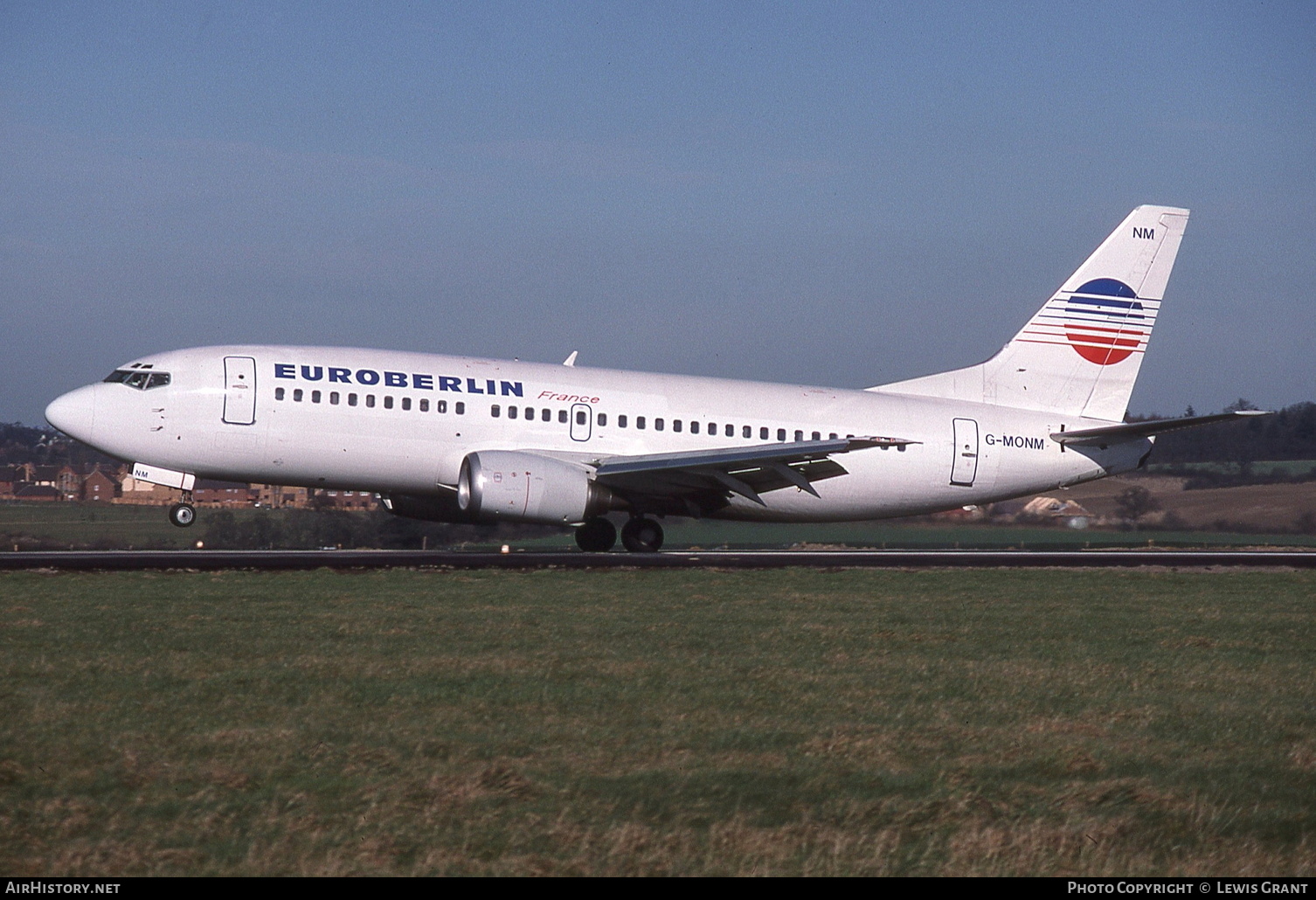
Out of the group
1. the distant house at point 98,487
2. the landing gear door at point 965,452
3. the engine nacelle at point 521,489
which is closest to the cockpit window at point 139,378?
the engine nacelle at point 521,489

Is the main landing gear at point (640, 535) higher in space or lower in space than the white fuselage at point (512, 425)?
lower

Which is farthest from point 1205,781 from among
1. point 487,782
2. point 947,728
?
point 487,782

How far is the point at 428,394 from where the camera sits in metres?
26.7

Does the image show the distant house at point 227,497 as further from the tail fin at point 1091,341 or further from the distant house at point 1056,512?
the distant house at point 1056,512

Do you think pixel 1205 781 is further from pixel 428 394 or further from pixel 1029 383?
pixel 1029 383

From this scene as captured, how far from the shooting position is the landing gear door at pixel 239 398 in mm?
25734

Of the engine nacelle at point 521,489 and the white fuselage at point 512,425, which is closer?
the engine nacelle at point 521,489

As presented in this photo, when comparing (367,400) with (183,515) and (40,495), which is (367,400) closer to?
(183,515)

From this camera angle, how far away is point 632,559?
25.9m

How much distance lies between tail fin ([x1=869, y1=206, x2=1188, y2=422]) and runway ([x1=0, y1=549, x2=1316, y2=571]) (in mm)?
3617

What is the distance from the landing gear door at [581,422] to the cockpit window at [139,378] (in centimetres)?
786

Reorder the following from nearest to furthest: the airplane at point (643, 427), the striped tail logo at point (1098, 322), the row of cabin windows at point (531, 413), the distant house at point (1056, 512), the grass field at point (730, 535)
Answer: the airplane at point (643, 427), the row of cabin windows at point (531, 413), the grass field at point (730, 535), the striped tail logo at point (1098, 322), the distant house at point (1056, 512)

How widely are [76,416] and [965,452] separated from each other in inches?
729
